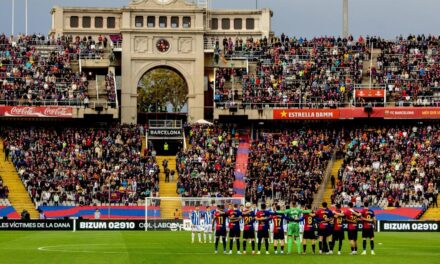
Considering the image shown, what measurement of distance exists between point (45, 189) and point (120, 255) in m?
39.5

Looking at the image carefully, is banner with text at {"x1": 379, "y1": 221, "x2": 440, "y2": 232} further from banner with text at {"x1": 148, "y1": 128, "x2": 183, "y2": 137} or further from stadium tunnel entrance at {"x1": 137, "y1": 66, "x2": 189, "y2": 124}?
stadium tunnel entrance at {"x1": 137, "y1": 66, "x2": 189, "y2": 124}

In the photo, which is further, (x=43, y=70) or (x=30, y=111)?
(x=43, y=70)

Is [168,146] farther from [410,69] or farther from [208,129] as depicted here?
[410,69]

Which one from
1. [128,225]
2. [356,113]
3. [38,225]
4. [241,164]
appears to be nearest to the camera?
[38,225]

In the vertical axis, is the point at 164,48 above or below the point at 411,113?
above

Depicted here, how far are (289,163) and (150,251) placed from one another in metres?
41.8

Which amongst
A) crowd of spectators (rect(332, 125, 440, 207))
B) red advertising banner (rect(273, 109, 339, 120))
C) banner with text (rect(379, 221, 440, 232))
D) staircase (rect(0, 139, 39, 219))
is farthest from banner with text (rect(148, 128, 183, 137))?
banner with text (rect(379, 221, 440, 232))

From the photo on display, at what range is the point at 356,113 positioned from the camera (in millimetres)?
91688

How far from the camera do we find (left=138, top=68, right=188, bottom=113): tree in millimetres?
151375

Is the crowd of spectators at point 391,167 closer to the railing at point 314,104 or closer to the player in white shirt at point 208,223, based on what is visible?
the railing at point 314,104

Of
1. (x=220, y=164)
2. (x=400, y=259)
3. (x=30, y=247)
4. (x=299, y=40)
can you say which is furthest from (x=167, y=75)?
(x=400, y=259)

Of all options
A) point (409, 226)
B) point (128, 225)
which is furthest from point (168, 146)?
point (409, 226)

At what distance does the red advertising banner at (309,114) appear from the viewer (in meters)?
92.2

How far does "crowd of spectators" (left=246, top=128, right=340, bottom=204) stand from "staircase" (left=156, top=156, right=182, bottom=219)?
6.28m
